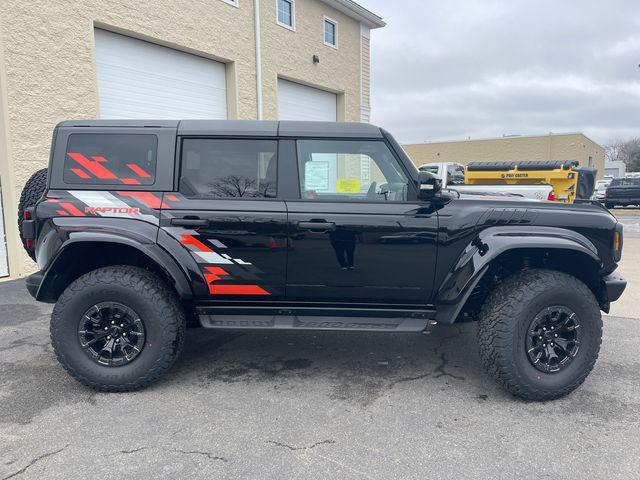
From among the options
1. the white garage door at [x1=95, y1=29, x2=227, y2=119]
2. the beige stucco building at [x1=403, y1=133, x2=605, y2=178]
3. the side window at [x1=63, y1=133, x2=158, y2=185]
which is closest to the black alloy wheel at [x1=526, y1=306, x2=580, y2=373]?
the side window at [x1=63, y1=133, x2=158, y2=185]

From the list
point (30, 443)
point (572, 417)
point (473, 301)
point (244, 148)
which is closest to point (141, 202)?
point (244, 148)

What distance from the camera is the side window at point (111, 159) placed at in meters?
3.31

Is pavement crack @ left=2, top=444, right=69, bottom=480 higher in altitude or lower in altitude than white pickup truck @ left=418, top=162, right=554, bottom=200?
lower

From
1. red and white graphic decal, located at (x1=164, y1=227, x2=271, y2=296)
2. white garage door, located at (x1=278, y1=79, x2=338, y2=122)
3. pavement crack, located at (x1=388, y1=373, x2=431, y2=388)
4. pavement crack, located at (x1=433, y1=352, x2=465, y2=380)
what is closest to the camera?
red and white graphic decal, located at (x1=164, y1=227, x2=271, y2=296)

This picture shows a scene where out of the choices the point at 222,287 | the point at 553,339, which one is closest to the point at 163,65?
the point at 222,287

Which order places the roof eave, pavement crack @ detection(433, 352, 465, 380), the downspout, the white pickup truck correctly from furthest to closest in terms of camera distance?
the roof eave
the downspout
the white pickup truck
pavement crack @ detection(433, 352, 465, 380)

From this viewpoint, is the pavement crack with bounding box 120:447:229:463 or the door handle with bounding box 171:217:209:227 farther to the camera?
the door handle with bounding box 171:217:209:227

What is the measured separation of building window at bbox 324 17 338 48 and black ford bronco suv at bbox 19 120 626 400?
35.3ft

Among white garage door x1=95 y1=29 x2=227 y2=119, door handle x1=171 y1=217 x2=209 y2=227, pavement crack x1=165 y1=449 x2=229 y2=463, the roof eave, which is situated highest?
the roof eave

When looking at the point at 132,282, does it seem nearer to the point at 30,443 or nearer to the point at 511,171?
the point at 30,443

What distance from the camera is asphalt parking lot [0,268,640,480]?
246 cm

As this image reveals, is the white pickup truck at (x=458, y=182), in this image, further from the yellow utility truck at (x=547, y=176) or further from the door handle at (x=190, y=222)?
the door handle at (x=190, y=222)

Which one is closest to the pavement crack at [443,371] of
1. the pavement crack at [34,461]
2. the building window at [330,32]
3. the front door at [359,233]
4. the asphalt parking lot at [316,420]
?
the asphalt parking lot at [316,420]

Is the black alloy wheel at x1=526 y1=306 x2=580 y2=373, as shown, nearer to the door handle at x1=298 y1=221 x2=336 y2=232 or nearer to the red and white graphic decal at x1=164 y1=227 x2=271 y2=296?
the door handle at x1=298 y1=221 x2=336 y2=232
